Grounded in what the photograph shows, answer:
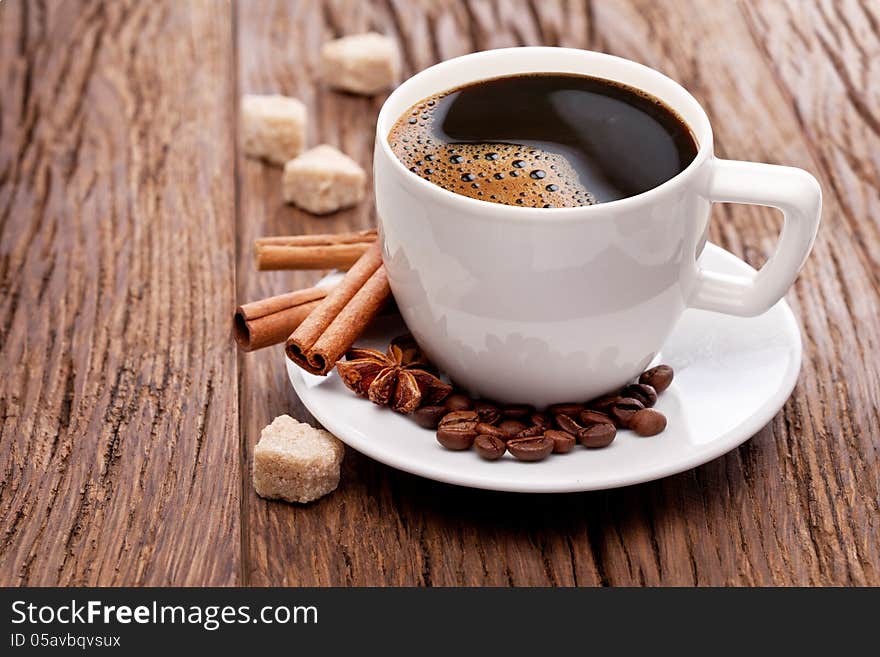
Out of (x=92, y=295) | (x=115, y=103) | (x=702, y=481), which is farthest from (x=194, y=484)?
(x=115, y=103)

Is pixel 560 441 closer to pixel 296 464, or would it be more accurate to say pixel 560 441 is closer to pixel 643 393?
pixel 643 393

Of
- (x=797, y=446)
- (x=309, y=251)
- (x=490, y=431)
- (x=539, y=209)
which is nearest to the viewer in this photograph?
(x=539, y=209)

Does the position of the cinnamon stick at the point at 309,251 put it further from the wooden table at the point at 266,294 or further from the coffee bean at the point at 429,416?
the coffee bean at the point at 429,416

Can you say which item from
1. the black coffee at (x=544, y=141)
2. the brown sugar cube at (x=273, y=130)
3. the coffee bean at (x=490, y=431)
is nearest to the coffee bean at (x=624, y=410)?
the coffee bean at (x=490, y=431)

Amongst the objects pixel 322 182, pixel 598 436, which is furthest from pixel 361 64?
pixel 598 436

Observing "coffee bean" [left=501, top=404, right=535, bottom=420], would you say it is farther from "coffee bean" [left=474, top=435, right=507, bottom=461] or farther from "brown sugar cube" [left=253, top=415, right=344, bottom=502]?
"brown sugar cube" [left=253, top=415, right=344, bottom=502]
